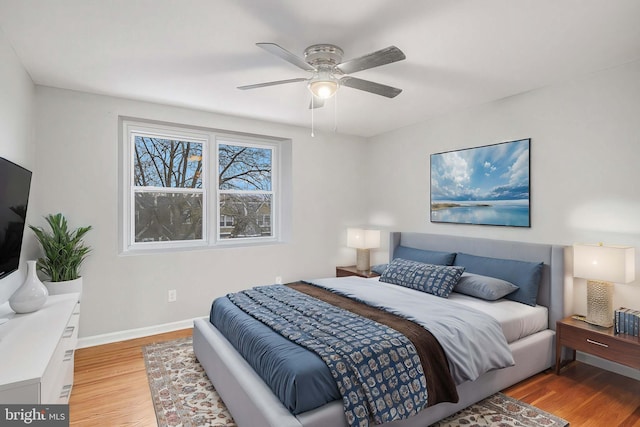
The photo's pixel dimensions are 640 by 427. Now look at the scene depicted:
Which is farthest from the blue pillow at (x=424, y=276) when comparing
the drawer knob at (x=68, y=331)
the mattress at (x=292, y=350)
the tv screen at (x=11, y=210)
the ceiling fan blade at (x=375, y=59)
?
the tv screen at (x=11, y=210)

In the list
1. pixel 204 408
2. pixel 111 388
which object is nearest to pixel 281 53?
pixel 204 408

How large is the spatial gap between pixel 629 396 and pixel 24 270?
4.83m

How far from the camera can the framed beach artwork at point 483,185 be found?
10.9ft

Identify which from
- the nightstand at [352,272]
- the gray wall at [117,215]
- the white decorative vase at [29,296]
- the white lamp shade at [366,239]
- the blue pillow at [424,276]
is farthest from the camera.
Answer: the white lamp shade at [366,239]

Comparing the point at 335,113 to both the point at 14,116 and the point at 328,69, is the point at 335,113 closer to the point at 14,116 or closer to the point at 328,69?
the point at 328,69

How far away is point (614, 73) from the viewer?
2.72 metres

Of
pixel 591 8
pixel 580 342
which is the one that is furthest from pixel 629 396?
pixel 591 8

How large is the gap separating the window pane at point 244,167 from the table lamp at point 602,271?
11.8 ft

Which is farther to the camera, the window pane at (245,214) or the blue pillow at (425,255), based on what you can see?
the window pane at (245,214)

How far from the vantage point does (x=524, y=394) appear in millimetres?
2490

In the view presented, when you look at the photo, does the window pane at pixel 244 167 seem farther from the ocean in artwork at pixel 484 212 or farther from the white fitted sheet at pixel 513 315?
the white fitted sheet at pixel 513 315

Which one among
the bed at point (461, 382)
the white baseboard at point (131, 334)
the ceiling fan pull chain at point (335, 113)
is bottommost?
the white baseboard at point (131, 334)

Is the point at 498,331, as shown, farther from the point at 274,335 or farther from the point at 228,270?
the point at 228,270

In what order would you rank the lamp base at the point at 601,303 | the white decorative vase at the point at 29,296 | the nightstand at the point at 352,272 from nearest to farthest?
the white decorative vase at the point at 29,296 → the lamp base at the point at 601,303 → the nightstand at the point at 352,272
